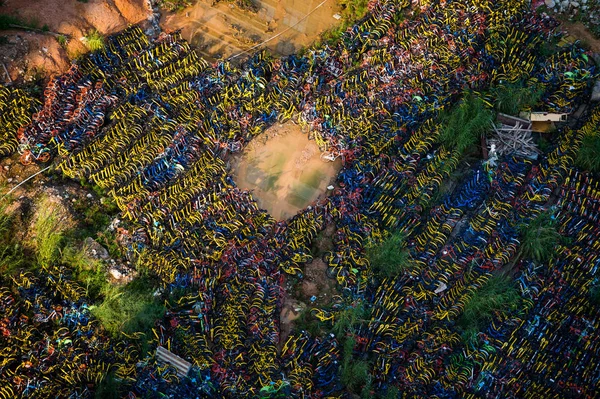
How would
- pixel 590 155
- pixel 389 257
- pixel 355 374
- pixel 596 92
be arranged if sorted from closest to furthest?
pixel 355 374 < pixel 389 257 < pixel 590 155 < pixel 596 92

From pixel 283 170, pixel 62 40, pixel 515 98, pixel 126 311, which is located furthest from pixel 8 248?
pixel 515 98

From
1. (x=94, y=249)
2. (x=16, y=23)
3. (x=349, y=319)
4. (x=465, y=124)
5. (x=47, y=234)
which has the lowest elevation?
(x=349, y=319)

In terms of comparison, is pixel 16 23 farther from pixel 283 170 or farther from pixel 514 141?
pixel 514 141

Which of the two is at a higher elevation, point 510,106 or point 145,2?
point 145,2

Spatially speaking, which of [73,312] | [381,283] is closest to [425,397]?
[381,283]

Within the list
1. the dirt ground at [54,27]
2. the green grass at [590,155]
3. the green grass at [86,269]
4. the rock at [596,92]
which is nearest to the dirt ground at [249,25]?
the dirt ground at [54,27]

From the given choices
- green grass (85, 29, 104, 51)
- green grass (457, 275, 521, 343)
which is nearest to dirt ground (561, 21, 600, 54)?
green grass (457, 275, 521, 343)

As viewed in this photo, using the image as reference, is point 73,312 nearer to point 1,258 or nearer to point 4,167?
point 1,258
